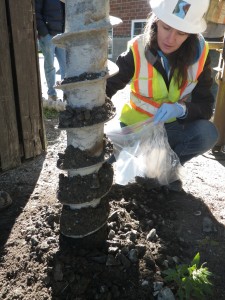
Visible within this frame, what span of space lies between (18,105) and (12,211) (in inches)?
31.0

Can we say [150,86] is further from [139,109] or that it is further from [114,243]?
[114,243]

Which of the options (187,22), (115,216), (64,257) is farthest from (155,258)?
(187,22)

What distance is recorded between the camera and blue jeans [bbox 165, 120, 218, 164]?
2.64 meters

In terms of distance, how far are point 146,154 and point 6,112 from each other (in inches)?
42.3

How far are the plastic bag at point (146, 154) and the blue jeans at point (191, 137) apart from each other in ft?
0.79

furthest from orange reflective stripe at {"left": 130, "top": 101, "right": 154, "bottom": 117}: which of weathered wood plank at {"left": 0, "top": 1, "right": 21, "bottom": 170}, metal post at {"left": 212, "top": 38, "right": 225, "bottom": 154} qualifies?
metal post at {"left": 212, "top": 38, "right": 225, "bottom": 154}

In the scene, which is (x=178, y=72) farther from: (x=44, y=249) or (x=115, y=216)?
(x=44, y=249)

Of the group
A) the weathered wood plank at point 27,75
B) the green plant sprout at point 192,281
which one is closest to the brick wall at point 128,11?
the weathered wood plank at point 27,75

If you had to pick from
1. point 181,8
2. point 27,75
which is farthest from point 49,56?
point 181,8

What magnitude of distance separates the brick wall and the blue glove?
6.53 metres

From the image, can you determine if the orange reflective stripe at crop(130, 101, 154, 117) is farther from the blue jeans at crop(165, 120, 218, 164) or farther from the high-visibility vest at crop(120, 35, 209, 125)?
the blue jeans at crop(165, 120, 218, 164)

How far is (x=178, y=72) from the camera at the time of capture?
91.4 inches

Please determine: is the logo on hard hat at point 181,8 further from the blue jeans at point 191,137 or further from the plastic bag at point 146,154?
the blue jeans at point 191,137

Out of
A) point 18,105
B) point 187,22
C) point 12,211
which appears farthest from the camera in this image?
point 18,105
